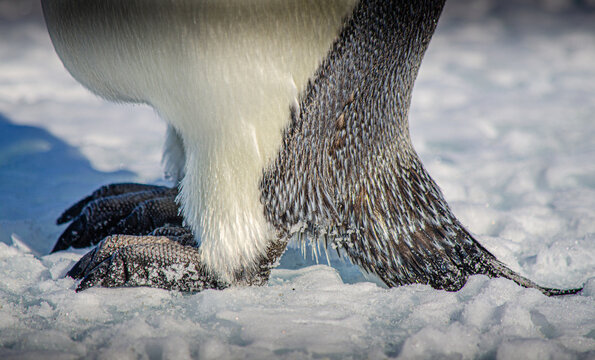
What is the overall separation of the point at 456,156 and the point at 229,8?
1.89 metres

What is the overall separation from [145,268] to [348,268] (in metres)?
0.62

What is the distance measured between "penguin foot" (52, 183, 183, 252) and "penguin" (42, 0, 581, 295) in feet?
0.80

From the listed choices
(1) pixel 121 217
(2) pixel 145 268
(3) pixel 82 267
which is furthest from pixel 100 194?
(2) pixel 145 268

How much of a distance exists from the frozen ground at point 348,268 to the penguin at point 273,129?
88 millimetres

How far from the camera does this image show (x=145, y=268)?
1258mm

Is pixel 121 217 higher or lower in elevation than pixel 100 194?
lower

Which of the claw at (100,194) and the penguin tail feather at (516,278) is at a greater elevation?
the claw at (100,194)

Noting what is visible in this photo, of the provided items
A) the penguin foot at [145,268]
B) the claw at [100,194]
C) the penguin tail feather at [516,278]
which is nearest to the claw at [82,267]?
the penguin foot at [145,268]

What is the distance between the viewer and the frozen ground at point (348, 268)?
3.24 feet

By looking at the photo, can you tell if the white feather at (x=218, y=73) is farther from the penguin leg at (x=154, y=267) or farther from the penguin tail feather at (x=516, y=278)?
the penguin tail feather at (x=516, y=278)

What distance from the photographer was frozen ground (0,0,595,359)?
988 mm

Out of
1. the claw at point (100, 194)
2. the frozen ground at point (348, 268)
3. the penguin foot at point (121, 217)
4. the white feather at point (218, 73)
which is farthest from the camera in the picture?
the claw at point (100, 194)

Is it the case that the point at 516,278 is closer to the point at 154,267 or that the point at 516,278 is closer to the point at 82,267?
the point at 154,267

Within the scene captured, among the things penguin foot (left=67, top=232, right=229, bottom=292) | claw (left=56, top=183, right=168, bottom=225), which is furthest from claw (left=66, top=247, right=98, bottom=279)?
claw (left=56, top=183, right=168, bottom=225)
